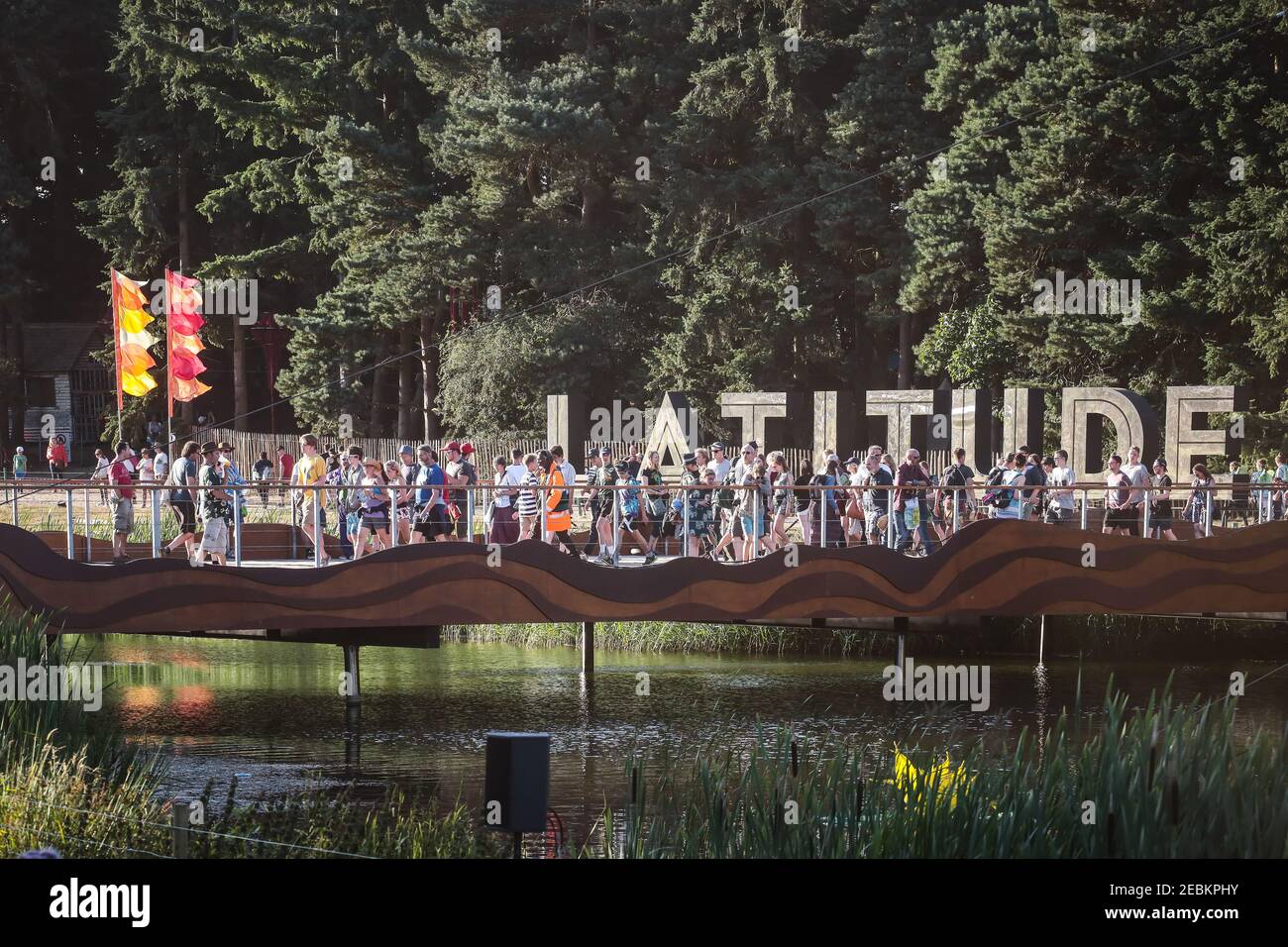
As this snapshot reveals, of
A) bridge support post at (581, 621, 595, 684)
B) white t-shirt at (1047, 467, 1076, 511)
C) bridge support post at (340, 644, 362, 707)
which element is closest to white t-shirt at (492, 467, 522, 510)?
bridge support post at (340, 644, 362, 707)

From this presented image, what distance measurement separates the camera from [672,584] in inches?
778

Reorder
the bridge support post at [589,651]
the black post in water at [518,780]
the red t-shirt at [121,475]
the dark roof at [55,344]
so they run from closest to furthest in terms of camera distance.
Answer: the black post in water at [518,780], the red t-shirt at [121,475], the bridge support post at [589,651], the dark roof at [55,344]

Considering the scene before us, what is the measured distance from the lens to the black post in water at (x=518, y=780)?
8.27m

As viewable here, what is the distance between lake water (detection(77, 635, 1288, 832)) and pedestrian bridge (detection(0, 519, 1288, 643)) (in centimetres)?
135

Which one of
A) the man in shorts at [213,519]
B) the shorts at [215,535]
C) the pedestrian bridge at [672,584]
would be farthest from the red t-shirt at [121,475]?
the pedestrian bridge at [672,584]

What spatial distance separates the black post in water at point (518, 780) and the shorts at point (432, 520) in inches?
A: 443

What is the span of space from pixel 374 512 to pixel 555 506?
2.29 meters

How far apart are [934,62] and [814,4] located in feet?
12.5

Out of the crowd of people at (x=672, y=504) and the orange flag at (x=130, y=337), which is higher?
the orange flag at (x=130, y=337)

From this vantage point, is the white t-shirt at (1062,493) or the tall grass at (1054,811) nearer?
the tall grass at (1054,811)

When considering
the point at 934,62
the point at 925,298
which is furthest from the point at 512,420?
the point at 934,62

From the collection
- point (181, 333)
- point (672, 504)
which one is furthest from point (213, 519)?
point (181, 333)

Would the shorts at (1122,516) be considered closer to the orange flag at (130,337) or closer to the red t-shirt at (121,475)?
the red t-shirt at (121,475)
